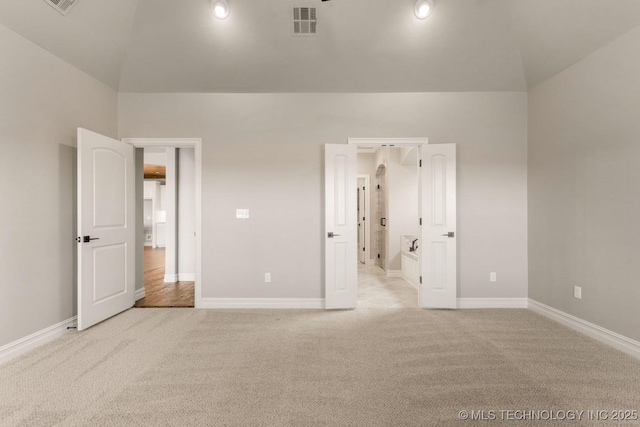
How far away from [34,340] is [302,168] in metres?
3.22

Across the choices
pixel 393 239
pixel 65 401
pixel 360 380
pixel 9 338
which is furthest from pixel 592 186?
pixel 9 338

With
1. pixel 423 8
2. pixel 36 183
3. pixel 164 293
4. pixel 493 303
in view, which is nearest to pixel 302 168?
pixel 423 8

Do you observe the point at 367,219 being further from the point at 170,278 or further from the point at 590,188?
the point at 590,188

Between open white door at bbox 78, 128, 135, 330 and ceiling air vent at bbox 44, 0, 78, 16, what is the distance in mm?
1056

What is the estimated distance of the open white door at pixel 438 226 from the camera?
372 centimetres

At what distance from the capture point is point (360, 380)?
84.1 inches

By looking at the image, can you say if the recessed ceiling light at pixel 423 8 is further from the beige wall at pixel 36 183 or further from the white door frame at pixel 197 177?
the beige wall at pixel 36 183

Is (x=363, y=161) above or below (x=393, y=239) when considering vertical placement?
above

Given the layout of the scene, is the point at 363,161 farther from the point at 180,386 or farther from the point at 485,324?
the point at 180,386

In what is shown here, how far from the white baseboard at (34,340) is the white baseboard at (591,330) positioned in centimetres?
535

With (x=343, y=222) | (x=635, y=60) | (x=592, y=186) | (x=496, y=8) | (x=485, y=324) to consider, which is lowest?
(x=485, y=324)

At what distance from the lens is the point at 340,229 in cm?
373

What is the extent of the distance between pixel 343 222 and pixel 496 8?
9.36 feet

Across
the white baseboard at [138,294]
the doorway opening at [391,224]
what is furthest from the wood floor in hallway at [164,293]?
the doorway opening at [391,224]
